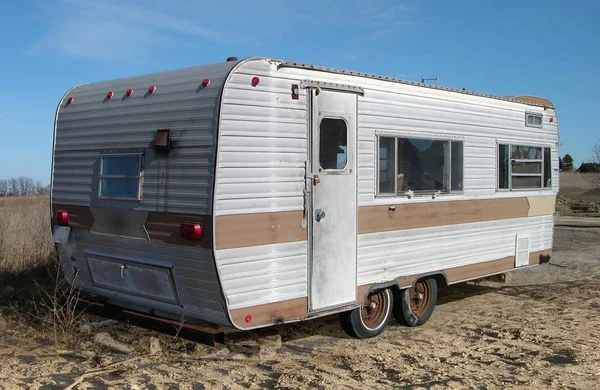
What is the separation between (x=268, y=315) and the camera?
5809 millimetres

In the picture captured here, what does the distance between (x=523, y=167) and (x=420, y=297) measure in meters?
2.87

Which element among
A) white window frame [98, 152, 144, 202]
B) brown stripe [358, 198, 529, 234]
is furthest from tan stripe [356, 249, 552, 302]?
white window frame [98, 152, 144, 202]

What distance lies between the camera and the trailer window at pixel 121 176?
6.08 metres

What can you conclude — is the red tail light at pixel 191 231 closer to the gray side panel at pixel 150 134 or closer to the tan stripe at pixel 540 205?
the gray side panel at pixel 150 134

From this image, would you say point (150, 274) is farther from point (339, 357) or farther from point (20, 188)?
point (20, 188)

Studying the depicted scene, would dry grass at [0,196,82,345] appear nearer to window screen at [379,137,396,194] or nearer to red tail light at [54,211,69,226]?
red tail light at [54,211,69,226]

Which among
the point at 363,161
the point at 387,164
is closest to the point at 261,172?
the point at 363,161

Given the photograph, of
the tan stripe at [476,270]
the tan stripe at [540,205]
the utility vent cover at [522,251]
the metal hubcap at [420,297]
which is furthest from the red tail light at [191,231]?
the tan stripe at [540,205]

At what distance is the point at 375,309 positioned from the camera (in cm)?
723

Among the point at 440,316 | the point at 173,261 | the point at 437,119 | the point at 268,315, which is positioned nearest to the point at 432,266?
the point at 440,316

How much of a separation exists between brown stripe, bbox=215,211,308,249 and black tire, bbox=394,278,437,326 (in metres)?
2.04

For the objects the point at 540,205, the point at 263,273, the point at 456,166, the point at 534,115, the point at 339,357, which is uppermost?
the point at 534,115

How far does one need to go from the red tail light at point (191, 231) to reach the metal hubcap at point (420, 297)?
3.28m

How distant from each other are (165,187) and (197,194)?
1.48 ft
